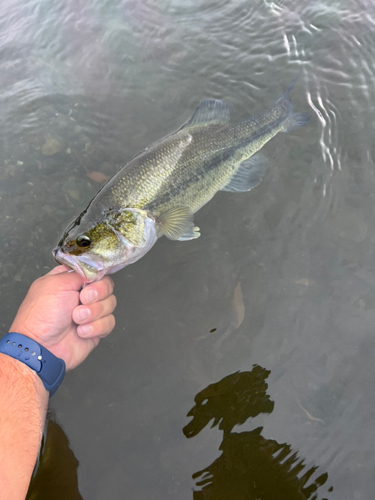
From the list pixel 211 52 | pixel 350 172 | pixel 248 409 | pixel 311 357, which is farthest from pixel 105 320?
pixel 211 52

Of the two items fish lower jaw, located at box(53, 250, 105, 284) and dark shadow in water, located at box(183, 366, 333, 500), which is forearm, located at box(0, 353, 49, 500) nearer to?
fish lower jaw, located at box(53, 250, 105, 284)

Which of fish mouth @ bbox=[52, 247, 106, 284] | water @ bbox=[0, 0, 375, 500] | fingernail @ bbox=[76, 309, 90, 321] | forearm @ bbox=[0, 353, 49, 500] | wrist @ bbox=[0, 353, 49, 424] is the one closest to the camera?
forearm @ bbox=[0, 353, 49, 500]

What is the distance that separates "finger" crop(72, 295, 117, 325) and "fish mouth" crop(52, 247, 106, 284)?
7.8 inches

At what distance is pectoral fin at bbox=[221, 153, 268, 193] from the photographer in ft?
10.6

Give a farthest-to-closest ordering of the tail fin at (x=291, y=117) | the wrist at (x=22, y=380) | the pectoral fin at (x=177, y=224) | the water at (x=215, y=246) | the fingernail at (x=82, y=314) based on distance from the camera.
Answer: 1. the tail fin at (x=291, y=117)
2. the pectoral fin at (x=177, y=224)
3. the water at (x=215, y=246)
4. the fingernail at (x=82, y=314)
5. the wrist at (x=22, y=380)

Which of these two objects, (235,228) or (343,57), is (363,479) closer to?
(235,228)

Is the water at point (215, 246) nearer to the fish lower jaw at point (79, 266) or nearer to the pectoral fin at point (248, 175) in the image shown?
the pectoral fin at point (248, 175)

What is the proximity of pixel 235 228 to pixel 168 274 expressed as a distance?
0.84 metres

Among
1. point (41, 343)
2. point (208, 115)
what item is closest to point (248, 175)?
point (208, 115)

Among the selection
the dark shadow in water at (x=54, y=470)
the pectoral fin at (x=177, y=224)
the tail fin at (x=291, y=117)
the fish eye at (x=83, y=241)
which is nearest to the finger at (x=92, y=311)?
the fish eye at (x=83, y=241)

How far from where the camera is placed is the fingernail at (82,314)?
8.16ft

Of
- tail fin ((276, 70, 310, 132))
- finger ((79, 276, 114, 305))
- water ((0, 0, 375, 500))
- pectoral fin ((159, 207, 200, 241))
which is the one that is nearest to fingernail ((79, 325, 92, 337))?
finger ((79, 276, 114, 305))

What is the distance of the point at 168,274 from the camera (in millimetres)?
3256

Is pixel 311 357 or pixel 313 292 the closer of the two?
pixel 311 357
